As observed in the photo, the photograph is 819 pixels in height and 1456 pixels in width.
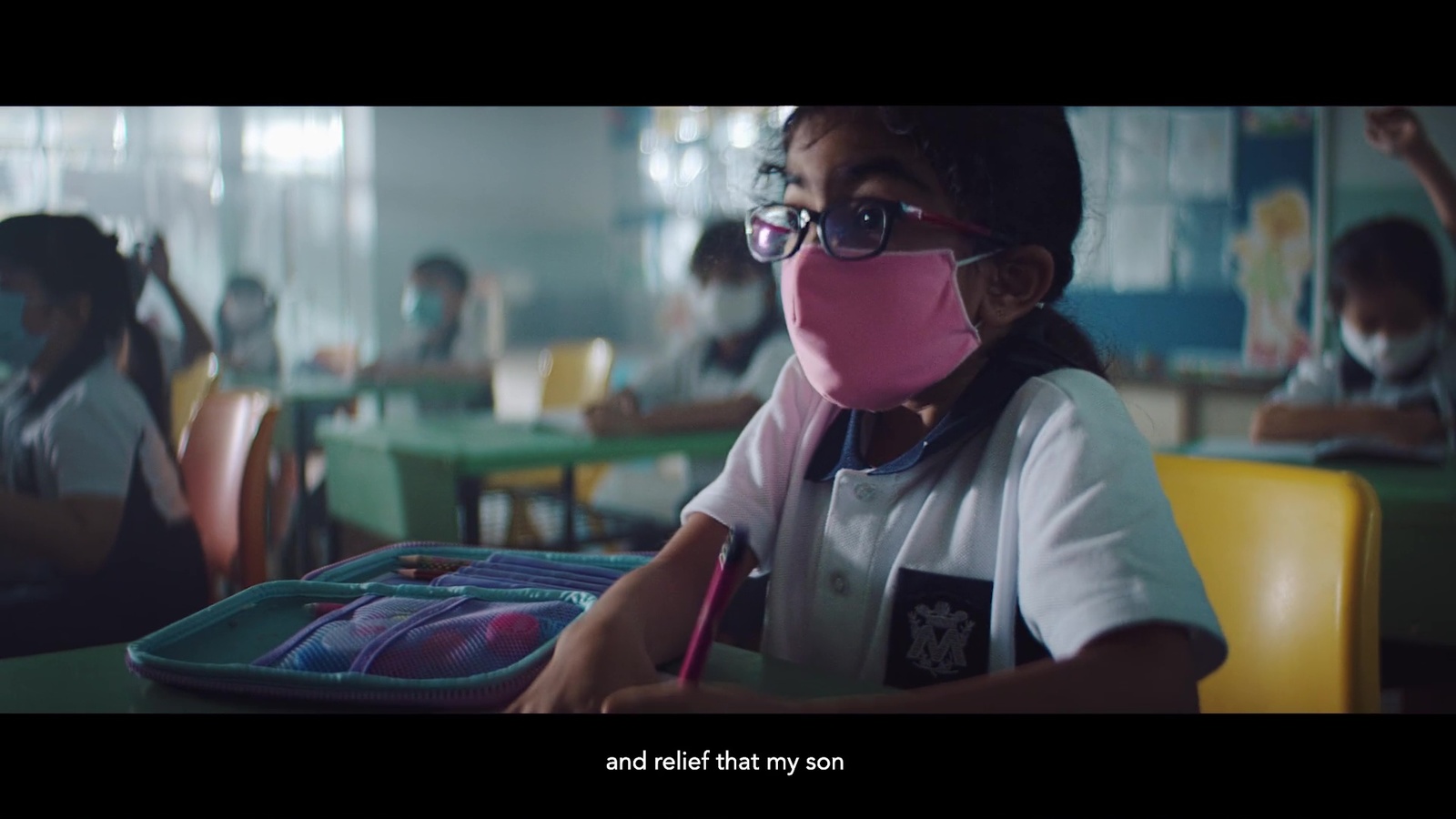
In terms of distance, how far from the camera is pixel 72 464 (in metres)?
1.18

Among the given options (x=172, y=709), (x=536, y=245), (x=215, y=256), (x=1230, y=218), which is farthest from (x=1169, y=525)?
(x=536, y=245)

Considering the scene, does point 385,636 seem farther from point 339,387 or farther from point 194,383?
point 339,387

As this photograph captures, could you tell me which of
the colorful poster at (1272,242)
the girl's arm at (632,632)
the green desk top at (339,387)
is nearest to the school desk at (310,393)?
the green desk top at (339,387)

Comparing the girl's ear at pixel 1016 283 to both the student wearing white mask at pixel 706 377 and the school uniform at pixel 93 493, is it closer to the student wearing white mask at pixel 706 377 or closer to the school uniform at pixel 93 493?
the school uniform at pixel 93 493

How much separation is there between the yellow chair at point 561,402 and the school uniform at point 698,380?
0.16m

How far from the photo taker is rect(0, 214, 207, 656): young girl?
1150mm

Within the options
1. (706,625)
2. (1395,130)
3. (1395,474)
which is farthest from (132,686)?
(1395,474)

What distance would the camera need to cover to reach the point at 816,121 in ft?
2.36

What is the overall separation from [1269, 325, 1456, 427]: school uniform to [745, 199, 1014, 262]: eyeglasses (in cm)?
150

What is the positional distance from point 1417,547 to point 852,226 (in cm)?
105

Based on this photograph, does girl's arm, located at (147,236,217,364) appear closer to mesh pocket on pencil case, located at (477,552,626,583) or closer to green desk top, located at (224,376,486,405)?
green desk top, located at (224,376,486,405)

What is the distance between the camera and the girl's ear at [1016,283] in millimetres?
730

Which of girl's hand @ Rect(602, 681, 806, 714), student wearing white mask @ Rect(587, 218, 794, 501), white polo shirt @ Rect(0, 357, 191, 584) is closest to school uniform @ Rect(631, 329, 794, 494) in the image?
student wearing white mask @ Rect(587, 218, 794, 501)
